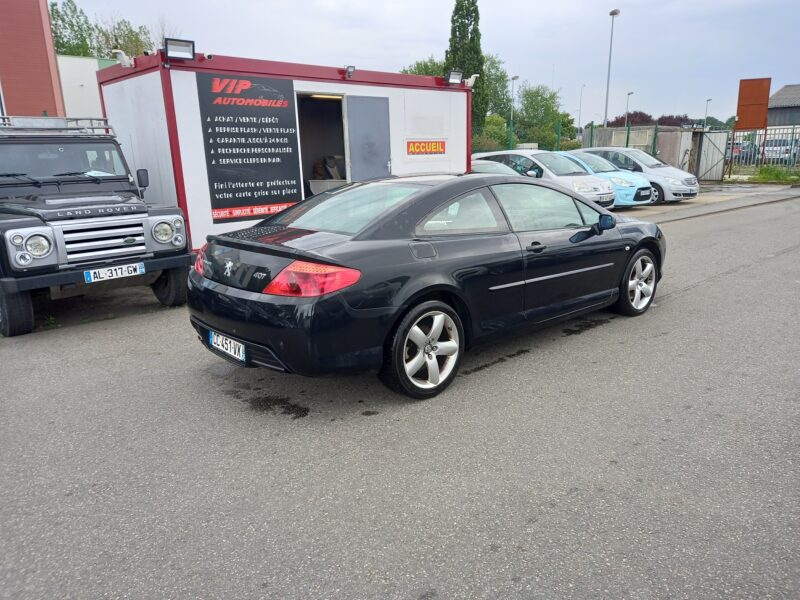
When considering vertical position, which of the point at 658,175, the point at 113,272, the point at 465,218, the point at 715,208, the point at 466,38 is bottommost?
the point at 715,208

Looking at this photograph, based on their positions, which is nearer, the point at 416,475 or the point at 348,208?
the point at 416,475

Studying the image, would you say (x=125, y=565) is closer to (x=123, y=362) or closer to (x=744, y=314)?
(x=123, y=362)

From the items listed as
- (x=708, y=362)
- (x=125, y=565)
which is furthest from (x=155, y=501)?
(x=708, y=362)

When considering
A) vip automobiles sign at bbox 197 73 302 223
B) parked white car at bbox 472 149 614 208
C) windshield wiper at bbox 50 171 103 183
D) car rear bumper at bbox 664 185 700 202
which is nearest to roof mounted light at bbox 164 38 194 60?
vip automobiles sign at bbox 197 73 302 223

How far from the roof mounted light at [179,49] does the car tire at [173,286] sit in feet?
10.2

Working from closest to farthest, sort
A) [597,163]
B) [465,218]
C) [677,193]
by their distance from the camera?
[465,218], [597,163], [677,193]

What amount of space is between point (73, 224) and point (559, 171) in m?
11.6

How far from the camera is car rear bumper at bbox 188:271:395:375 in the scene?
350cm

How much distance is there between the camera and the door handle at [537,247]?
4.64 m

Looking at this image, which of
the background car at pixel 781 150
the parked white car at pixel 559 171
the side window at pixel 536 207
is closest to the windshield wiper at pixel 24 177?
the side window at pixel 536 207

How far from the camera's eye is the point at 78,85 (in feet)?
75.8

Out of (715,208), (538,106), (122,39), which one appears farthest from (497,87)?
(715,208)

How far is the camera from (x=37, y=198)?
6.29 metres

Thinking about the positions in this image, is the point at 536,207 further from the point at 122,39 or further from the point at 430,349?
the point at 122,39
